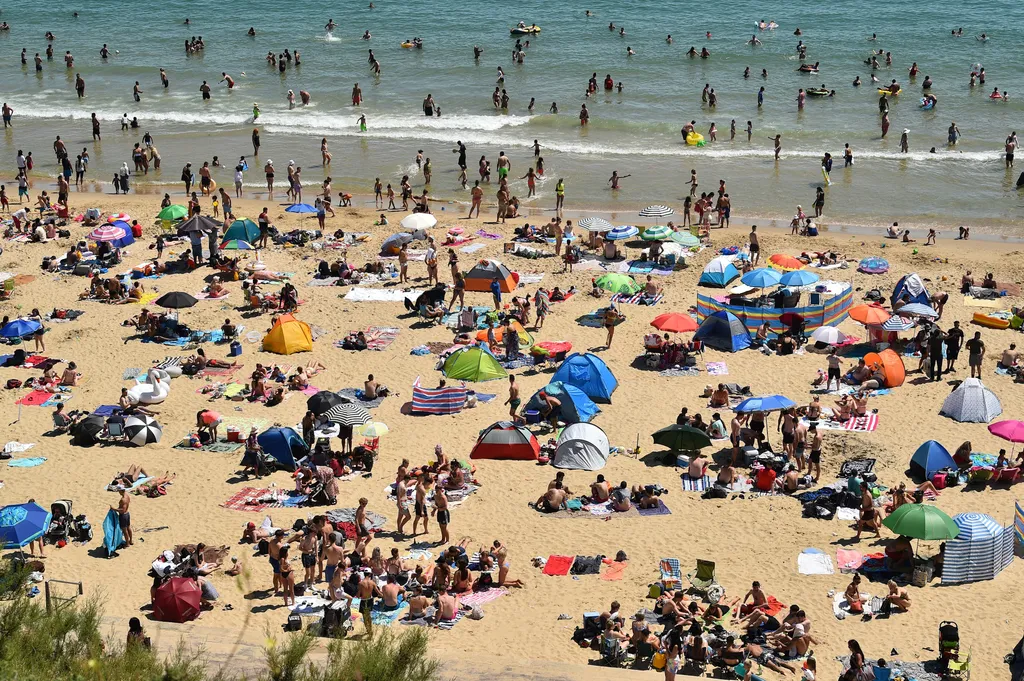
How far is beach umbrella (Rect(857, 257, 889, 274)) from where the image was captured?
2788 cm

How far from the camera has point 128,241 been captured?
3052 cm

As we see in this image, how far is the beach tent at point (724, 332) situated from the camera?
2431 centimetres

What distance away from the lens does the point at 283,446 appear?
19.9 m

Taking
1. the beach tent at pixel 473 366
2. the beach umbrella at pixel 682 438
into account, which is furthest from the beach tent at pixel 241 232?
the beach umbrella at pixel 682 438

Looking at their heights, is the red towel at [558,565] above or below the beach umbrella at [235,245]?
below

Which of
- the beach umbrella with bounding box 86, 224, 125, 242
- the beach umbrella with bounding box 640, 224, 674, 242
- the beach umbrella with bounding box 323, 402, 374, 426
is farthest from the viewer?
the beach umbrella with bounding box 86, 224, 125, 242

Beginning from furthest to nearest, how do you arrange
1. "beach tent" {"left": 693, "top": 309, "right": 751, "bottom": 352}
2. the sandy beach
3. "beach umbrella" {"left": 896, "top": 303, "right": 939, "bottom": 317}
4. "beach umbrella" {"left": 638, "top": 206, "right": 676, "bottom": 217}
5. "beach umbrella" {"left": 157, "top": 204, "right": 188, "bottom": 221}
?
"beach umbrella" {"left": 157, "top": 204, "right": 188, "bottom": 221} < "beach umbrella" {"left": 638, "top": 206, "right": 676, "bottom": 217} < "beach tent" {"left": 693, "top": 309, "right": 751, "bottom": 352} < "beach umbrella" {"left": 896, "top": 303, "right": 939, "bottom": 317} < the sandy beach

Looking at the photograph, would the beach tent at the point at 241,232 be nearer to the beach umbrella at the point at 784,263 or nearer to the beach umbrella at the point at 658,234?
the beach umbrella at the point at 658,234

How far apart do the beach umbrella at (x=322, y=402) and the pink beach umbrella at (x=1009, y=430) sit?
11.2m

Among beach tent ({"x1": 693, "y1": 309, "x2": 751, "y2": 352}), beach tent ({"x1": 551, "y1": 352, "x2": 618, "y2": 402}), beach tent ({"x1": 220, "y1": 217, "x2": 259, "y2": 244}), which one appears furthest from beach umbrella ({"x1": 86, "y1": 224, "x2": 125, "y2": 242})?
beach tent ({"x1": 693, "y1": 309, "x2": 751, "y2": 352})

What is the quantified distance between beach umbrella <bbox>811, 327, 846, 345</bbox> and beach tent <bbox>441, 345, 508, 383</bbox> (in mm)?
6495

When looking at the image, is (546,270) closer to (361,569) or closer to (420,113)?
(361,569)

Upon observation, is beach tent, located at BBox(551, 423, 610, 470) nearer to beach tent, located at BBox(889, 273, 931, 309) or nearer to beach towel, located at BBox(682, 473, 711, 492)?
beach towel, located at BBox(682, 473, 711, 492)

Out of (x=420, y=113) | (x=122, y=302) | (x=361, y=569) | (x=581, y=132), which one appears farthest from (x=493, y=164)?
(x=361, y=569)
